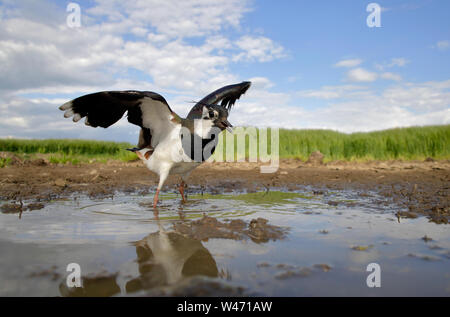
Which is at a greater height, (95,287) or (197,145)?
(197,145)

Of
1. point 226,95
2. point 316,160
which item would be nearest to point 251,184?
point 226,95

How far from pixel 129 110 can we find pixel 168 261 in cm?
290

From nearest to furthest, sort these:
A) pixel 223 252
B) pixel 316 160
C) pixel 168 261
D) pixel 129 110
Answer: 1. pixel 168 261
2. pixel 223 252
3. pixel 129 110
4. pixel 316 160

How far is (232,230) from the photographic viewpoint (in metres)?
3.14

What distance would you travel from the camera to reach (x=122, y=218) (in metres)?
3.84

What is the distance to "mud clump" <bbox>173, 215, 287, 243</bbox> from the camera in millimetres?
2965

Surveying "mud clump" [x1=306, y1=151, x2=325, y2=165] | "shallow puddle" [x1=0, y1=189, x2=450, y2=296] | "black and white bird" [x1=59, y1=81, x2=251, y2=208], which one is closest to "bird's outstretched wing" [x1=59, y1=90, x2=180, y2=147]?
"black and white bird" [x1=59, y1=81, x2=251, y2=208]

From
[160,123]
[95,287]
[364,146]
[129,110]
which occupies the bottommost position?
[95,287]

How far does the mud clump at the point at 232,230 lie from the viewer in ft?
9.73

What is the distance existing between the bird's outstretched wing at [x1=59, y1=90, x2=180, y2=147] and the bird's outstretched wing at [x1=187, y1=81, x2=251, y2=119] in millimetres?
582

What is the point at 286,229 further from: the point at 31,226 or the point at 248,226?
the point at 31,226

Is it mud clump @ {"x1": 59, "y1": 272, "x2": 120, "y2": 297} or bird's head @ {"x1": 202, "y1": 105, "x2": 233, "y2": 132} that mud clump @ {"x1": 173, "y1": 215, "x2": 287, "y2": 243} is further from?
bird's head @ {"x1": 202, "y1": 105, "x2": 233, "y2": 132}

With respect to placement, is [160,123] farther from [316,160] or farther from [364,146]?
[364,146]

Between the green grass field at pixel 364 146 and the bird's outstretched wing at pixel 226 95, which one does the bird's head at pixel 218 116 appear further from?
the green grass field at pixel 364 146
